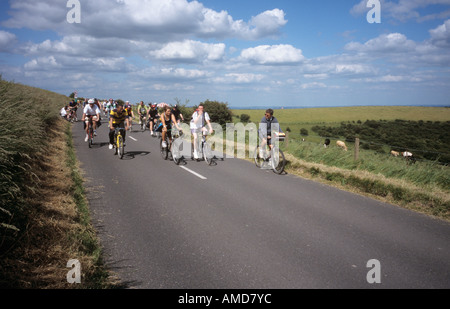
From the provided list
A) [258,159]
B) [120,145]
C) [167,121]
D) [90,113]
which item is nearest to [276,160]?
[258,159]

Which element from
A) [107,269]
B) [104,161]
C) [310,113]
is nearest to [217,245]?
[107,269]

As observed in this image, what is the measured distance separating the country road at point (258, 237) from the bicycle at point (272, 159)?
1569 millimetres

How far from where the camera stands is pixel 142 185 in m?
8.15

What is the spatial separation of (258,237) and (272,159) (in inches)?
229

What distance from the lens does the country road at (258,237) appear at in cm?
376

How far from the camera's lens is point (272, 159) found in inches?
415

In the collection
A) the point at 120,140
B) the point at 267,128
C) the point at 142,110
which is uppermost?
the point at 142,110

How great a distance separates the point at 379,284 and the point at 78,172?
8261 millimetres

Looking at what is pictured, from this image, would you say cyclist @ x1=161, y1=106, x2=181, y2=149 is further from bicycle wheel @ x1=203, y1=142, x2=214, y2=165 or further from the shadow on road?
the shadow on road

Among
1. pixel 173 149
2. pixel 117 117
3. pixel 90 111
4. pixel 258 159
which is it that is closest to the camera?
pixel 258 159

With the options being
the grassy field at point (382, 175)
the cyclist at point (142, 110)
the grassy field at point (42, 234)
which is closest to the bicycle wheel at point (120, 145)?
the grassy field at point (42, 234)

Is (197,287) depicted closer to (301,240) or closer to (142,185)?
(301,240)

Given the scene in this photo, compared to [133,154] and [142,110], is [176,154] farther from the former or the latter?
[142,110]

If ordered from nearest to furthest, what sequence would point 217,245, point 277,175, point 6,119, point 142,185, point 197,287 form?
point 197,287
point 217,245
point 6,119
point 142,185
point 277,175
